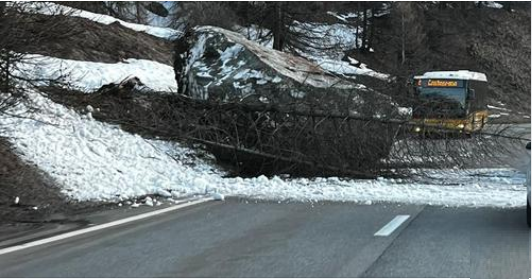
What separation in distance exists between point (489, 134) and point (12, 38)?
9.59 metres

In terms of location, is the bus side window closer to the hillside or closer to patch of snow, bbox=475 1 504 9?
the hillside

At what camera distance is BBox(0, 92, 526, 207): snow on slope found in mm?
10656

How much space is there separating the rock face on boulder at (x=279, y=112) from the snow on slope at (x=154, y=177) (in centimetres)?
68

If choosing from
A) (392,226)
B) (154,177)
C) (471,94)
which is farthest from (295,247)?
(471,94)

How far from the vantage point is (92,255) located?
664 centimetres

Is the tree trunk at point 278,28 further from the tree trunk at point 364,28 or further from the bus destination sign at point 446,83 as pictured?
the tree trunk at point 364,28

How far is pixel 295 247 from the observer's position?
6.98m

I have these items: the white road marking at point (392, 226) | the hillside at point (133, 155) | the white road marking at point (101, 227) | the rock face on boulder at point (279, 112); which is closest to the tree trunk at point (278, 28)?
the hillside at point (133, 155)

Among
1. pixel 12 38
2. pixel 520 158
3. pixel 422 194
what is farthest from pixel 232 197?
pixel 520 158

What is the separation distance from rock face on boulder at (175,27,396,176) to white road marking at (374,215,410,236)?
4.38 meters

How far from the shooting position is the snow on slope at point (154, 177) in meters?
10.7

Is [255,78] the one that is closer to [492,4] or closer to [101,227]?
[101,227]

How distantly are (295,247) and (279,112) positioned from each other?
290 inches

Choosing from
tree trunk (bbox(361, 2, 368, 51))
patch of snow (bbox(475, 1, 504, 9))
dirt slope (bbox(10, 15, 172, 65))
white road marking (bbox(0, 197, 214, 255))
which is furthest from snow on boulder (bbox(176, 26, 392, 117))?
patch of snow (bbox(475, 1, 504, 9))
